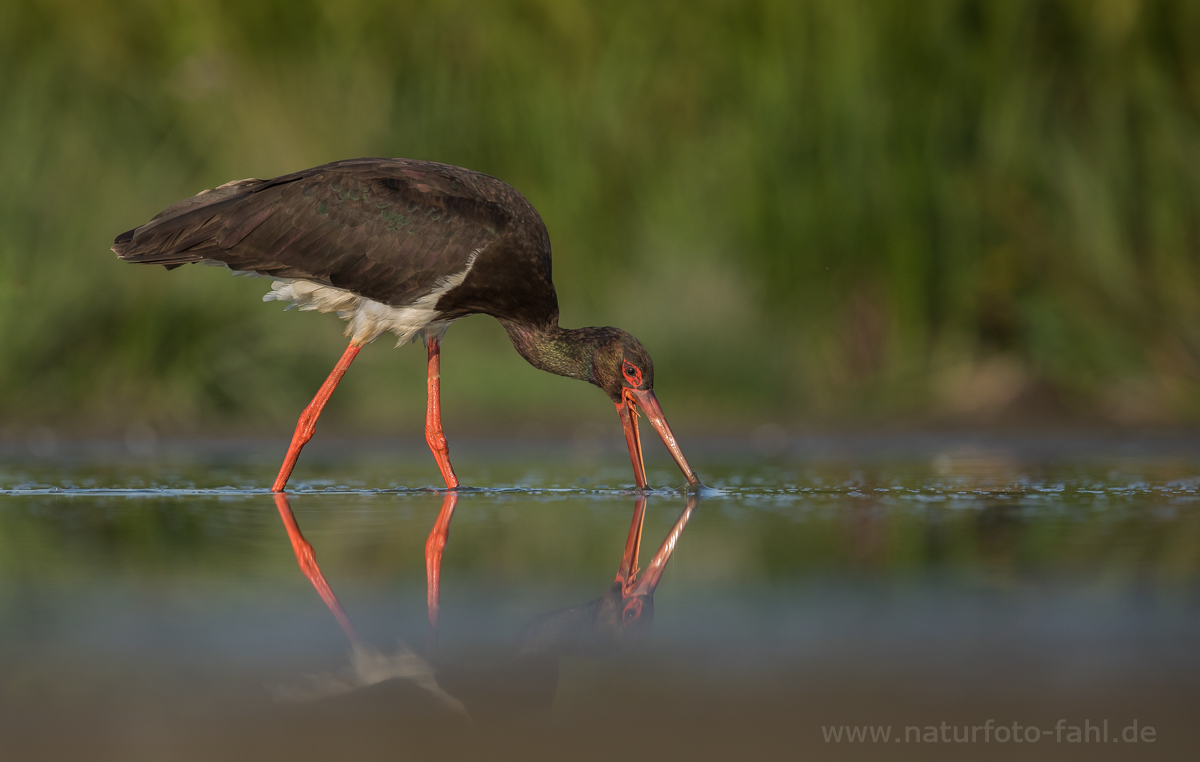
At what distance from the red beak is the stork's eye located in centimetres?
3

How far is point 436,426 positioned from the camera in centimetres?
657

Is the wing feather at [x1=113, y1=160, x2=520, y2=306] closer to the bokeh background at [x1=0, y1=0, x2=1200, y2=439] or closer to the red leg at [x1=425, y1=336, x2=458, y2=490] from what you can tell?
the red leg at [x1=425, y1=336, x2=458, y2=490]

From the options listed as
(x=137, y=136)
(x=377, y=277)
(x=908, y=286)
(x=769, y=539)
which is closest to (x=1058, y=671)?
(x=769, y=539)

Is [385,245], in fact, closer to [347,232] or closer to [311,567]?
[347,232]

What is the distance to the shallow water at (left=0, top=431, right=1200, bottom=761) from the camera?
229cm

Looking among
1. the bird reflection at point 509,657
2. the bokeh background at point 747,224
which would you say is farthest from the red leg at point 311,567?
the bokeh background at point 747,224

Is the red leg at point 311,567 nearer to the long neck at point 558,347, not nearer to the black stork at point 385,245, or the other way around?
the black stork at point 385,245

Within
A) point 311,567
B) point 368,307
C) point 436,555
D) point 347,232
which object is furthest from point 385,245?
point 311,567

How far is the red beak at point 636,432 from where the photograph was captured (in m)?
5.79

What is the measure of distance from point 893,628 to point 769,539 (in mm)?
1354

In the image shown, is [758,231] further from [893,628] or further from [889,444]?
[893,628]

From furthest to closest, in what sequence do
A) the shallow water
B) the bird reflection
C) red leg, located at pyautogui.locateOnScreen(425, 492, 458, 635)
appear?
red leg, located at pyautogui.locateOnScreen(425, 492, 458, 635), the bird reflection, the shallow water

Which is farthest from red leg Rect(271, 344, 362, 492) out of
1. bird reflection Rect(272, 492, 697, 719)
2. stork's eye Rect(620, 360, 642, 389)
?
bird reflection Rect(272, 492, 697, 719)

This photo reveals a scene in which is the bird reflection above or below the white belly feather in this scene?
below
